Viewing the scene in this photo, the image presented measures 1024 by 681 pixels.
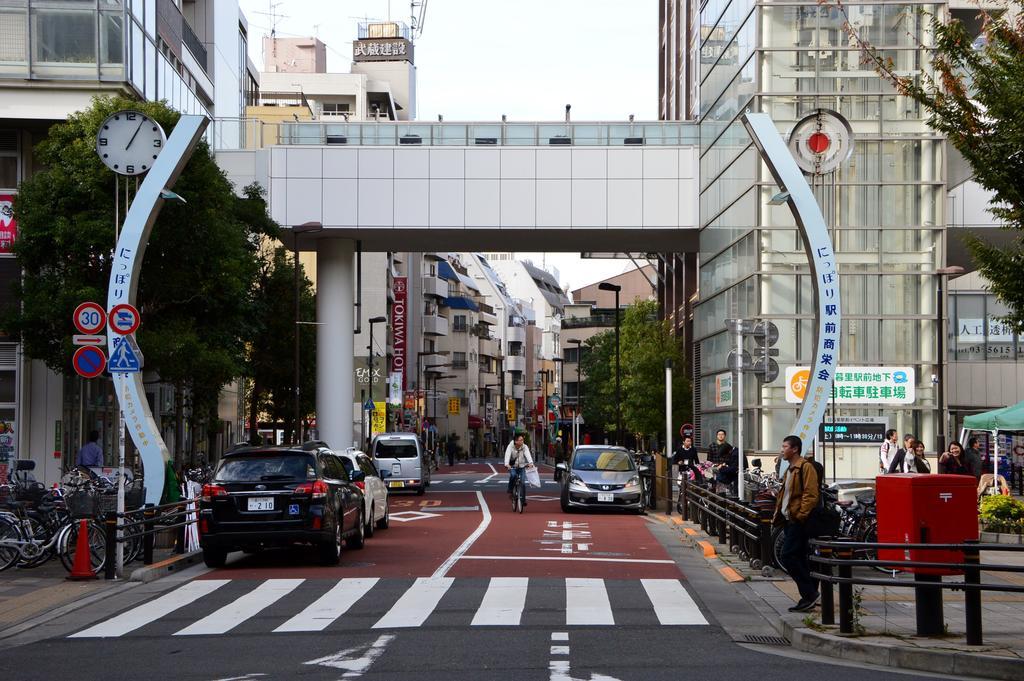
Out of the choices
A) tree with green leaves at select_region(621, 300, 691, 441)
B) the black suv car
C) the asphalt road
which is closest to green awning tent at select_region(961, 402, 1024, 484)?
the asphalt road

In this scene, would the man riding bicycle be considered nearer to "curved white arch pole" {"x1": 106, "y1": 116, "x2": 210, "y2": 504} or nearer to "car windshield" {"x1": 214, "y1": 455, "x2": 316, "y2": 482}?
"curved white arch pole" {"x1": 106, "y1": 116, "x2": 210, "y2": 504}

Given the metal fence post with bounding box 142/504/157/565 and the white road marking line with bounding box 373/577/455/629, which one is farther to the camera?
the metal fence post with bounding box 142/504/157/565

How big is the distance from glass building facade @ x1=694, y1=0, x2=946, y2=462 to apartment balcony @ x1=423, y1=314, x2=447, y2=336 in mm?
76564

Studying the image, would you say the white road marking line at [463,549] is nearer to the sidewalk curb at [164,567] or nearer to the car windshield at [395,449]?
the sidewalk curb at [164,567]

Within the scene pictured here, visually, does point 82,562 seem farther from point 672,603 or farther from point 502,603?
point 672,603

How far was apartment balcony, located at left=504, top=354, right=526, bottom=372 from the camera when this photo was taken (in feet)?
504

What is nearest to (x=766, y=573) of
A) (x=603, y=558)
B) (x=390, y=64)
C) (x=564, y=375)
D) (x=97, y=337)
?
A: (x=603, y=558)

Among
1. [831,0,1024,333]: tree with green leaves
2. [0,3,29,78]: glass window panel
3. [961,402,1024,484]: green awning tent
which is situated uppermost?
[0,3,29,78]: glass window panel

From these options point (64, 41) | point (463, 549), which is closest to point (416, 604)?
point (463, 549)

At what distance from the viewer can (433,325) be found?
116 metres

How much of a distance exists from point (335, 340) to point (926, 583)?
125ft

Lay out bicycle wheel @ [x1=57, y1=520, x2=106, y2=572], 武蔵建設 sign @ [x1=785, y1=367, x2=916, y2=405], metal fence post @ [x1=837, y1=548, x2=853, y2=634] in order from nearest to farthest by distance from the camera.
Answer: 1. metal fence post @ [x1=837, y1=548, x2=853, y2=634]
2. bicycle wheel @ [x1=57, y1=520, x2=106, y2=572]
3. 武蔵建設 sign @ [x1=785, y1=367, x2=916, y2=405]

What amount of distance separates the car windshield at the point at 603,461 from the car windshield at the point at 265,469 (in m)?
15.1

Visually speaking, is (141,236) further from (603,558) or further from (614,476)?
(614,476)
